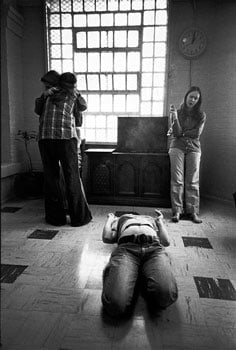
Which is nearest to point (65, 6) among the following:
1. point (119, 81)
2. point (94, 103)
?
point (119, 81)

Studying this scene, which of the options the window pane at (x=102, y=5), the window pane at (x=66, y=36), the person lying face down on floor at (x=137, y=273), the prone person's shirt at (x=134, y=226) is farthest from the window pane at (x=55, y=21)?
the person lying face down on floor at (x=137, y=273)

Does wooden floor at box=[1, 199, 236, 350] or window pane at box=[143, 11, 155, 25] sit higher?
window pane at box=[143, 11, 155, 25]

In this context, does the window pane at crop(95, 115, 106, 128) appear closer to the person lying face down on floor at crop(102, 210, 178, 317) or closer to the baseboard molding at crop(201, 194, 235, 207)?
the baseboard molding at crop(201, 194, 235, 207)

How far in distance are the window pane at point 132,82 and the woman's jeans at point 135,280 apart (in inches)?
134

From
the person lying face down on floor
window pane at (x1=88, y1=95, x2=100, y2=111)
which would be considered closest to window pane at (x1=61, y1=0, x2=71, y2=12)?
window pane at (x1=88, y1=95, x2=100, y2=111)

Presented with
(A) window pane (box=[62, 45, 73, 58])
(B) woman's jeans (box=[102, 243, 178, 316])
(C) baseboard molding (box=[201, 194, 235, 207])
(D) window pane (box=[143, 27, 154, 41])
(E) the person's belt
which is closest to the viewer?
(B) woman's jeans (box=[102, 243, 178, 316])

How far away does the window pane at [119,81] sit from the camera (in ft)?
15.1

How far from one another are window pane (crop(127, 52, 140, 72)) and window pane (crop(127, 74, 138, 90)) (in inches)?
3.5

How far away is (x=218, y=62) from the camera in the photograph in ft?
13.6

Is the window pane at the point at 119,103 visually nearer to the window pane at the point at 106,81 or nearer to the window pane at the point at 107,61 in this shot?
the window pane at the point at 106,81

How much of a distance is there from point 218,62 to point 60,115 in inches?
100

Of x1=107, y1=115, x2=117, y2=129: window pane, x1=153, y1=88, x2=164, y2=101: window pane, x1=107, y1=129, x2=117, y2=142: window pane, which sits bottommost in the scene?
x1=107, y1=129, x2=117, y2=142: window pane

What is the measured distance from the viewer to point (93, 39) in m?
4.54

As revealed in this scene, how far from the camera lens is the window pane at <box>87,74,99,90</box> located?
15.3ft
